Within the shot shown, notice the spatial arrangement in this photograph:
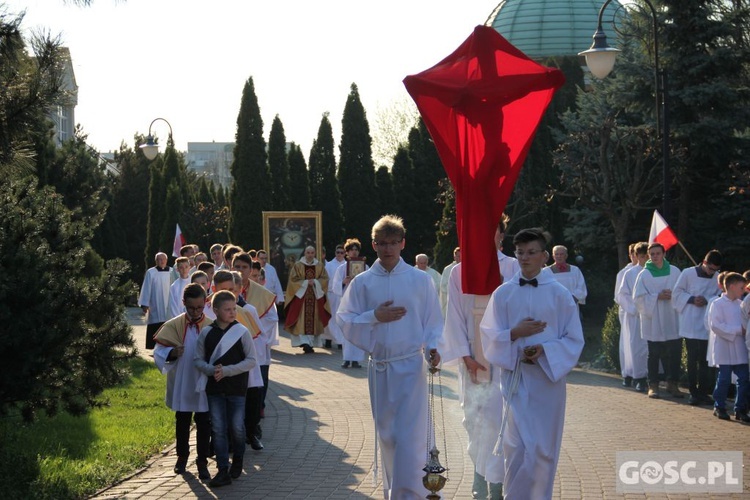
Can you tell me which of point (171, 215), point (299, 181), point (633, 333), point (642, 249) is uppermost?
point (299, 181)

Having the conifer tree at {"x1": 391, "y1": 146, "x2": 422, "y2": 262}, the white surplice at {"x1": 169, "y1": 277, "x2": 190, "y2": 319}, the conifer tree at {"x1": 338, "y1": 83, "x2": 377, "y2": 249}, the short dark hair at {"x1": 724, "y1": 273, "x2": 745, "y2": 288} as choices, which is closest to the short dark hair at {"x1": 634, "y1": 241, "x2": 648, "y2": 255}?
the short dark hair at {"x1": 724, "y1": 273, "x2": 745, "y2": 288}

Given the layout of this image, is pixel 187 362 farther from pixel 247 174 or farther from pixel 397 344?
pixel 247 174

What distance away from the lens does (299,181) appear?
37.8m

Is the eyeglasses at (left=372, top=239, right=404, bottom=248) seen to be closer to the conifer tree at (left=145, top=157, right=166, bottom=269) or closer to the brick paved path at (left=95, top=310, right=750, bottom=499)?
the brick paved path at (left=95, top=310, right=750, bottom=499)

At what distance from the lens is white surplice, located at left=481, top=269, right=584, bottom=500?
6.90 m

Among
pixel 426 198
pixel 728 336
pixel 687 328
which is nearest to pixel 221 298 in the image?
pixel 728 336

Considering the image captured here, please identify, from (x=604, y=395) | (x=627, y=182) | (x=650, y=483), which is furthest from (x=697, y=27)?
(x=650, y=483)

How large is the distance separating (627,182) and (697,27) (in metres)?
4.55

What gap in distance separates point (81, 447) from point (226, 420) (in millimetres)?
2158

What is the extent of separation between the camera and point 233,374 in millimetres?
9023

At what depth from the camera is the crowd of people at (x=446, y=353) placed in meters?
7.02

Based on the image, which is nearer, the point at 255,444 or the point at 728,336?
the point at 255,444

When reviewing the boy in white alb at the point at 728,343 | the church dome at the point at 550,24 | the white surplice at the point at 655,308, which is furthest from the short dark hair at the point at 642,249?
the church dome at the point at 550,24

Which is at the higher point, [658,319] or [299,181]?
[299,181]
